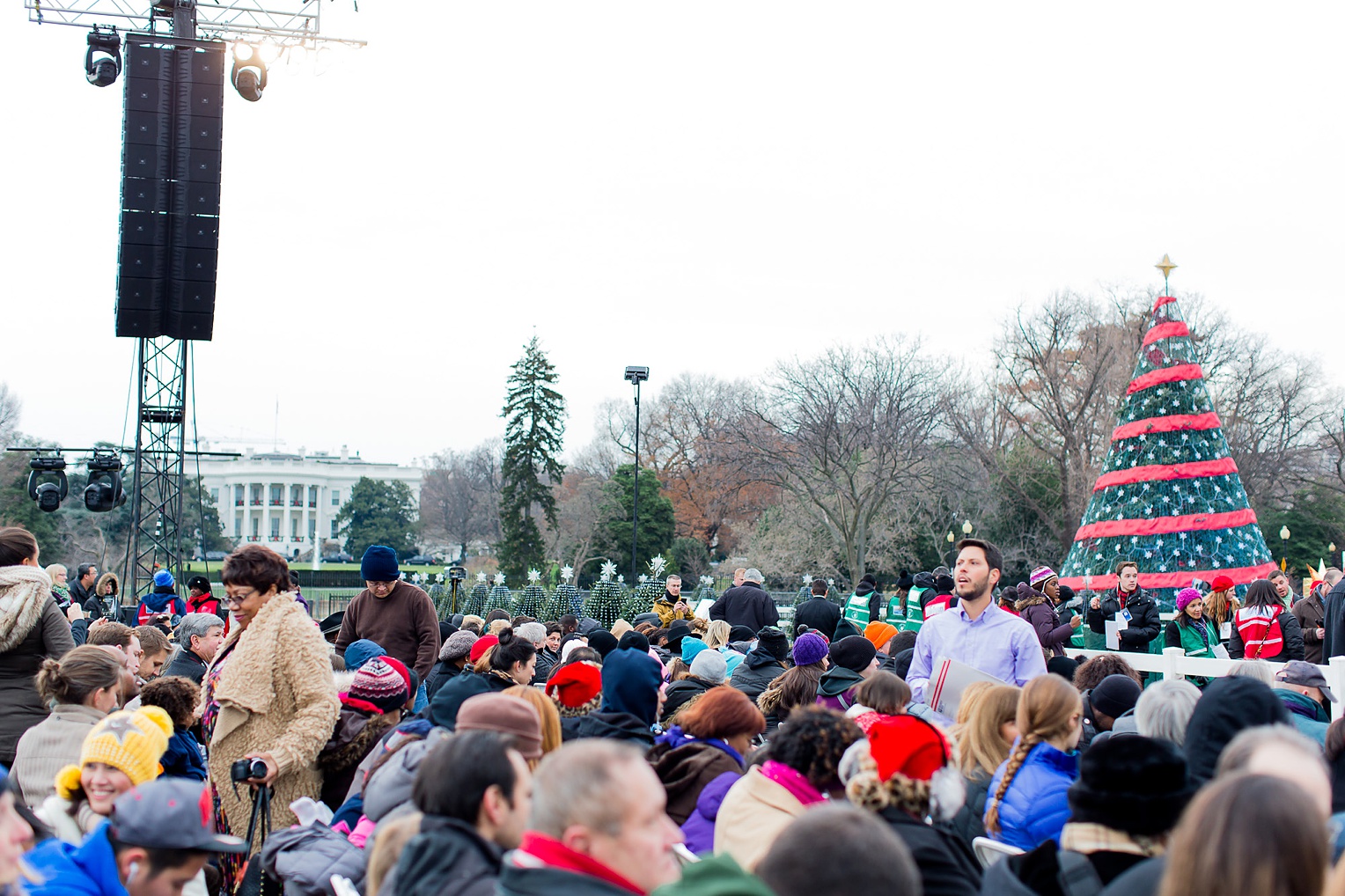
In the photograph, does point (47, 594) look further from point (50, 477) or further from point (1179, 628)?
point (50, 477)

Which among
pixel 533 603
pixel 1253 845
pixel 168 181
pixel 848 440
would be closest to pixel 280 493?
pixel 848 440

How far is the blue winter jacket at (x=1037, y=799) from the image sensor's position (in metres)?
3.68

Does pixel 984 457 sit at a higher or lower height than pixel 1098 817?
higher

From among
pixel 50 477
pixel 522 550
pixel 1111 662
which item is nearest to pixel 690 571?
pixel 522 550

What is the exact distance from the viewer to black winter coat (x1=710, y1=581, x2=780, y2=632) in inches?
415

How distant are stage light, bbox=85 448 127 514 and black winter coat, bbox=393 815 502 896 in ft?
53.7

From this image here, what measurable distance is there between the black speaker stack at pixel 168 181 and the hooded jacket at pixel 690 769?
13.2 m

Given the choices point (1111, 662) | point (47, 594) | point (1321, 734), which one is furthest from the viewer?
point (1111, 662)

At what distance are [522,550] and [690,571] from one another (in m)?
6.68

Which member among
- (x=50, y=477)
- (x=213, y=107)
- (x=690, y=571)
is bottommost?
(x=690, y=571)

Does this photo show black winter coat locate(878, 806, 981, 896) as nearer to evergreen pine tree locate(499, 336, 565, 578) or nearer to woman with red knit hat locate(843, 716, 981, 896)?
woman with red knit hat locate(843, 716, 981, 896)

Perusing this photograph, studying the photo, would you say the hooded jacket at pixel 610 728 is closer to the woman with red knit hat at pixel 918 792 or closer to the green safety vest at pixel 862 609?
the woman with red knit hat at pixel 918 792

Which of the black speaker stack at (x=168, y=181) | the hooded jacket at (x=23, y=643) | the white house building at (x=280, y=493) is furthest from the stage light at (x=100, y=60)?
the white house building at (x=280, y=493)

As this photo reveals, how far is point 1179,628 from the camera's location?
9.36 meters
